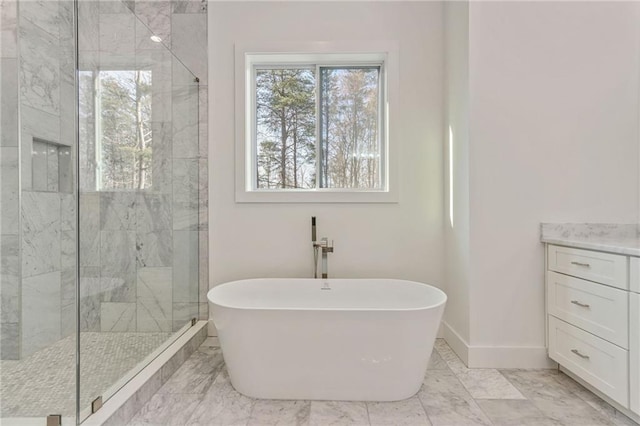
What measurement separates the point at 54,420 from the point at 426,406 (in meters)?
1.63

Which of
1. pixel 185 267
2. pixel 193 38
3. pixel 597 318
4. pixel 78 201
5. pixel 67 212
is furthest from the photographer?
pixel 193 38

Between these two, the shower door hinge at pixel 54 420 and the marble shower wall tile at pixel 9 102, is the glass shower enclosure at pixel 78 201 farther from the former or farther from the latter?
the shower door hinge at pixel 54 420

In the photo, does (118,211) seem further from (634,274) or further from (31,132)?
(634,274)

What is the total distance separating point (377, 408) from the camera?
165cm

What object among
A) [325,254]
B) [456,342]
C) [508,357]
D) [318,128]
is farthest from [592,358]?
[318,128]

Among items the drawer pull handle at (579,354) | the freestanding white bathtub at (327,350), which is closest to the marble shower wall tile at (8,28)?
the freestanding white bathtub at (327,350)

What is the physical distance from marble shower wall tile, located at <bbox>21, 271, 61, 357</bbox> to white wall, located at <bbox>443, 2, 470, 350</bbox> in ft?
7.87

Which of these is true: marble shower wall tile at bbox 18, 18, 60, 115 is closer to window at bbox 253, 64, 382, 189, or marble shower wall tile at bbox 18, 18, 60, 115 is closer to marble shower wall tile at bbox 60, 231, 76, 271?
marble shower wall tile at bbox 60, 231, 76, 271

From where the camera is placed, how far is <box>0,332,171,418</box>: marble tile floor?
4.68 feet

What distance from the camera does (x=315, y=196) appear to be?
253cm

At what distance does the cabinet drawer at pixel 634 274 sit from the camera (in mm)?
1479

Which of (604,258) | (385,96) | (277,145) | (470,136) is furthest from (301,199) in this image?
(604,258)

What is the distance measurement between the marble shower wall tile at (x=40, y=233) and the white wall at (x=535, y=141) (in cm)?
245

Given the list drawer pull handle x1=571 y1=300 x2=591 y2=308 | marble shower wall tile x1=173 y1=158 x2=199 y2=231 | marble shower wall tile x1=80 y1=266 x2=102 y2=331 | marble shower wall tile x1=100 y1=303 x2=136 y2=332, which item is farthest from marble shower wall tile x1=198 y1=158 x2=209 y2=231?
drawer pull handle x1=571 y1=300 x2=591 y2=308
